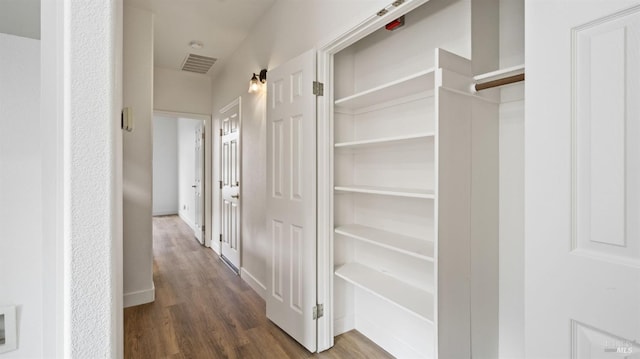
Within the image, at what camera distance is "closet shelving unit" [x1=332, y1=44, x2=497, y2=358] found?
1422 mm

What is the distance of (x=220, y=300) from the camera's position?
116 inches

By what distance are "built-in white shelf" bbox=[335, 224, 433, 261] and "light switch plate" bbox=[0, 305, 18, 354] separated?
160 centimetres

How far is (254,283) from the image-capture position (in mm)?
3238

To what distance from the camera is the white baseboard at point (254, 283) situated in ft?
9.98

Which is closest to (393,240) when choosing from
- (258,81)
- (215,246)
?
(258,81)

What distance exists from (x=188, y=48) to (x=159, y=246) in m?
3.14

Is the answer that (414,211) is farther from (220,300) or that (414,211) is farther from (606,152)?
(220,300)

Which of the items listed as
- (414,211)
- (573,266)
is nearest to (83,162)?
(573,266)

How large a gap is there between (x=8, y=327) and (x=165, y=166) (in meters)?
7.55

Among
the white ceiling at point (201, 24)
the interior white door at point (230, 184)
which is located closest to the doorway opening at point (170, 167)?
the interior white door at point (230, 184)

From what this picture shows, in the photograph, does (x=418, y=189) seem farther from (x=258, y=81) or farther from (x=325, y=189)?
(x=258, y=81)

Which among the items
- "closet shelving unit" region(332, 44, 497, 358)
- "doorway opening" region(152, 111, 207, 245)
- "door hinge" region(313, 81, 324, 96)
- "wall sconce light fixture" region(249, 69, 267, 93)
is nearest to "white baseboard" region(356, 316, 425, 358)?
"closet shelving unit" region(332, 44, 497, 358)

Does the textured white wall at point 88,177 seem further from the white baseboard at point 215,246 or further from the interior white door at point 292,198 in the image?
the white baseboard at point 215,246

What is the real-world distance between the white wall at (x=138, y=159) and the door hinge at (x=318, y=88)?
1.86 metres
